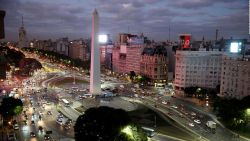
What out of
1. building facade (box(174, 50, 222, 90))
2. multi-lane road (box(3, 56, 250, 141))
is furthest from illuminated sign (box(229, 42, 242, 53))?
multi-lane road (box(3, 56, 250, 141))

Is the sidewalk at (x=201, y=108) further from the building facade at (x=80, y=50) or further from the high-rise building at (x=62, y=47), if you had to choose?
the high-rise building at (x=62, y=47)

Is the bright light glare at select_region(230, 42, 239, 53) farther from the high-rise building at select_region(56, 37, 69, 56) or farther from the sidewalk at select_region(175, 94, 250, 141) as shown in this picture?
the high-rise building at select_region(56, 37, 69, 56)

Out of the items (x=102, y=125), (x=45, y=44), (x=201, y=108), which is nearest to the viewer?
(x=102, y=125)

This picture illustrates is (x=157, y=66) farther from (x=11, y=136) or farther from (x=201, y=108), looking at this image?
(x=11, y=136)

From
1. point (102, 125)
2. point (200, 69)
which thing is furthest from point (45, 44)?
point (102, 125)

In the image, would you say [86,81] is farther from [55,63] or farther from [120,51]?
[55,63]

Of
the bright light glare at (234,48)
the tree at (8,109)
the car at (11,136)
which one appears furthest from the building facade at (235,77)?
the car at (11,136)
